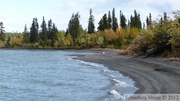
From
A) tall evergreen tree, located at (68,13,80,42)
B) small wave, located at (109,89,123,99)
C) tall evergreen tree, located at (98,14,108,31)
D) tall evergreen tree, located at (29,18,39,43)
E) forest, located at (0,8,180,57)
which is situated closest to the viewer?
small wave, located at (109,89,123,99)

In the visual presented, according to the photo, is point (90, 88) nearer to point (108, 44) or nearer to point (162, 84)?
point (162, 84)

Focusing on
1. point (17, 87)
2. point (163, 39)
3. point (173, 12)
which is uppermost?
point (173, 12)

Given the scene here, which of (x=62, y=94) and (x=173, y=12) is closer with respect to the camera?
(x=62, y=94)

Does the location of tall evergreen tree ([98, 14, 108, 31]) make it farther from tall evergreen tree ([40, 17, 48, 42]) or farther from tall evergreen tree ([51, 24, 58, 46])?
tall evergreen tree ([40, 17, 48, 42])

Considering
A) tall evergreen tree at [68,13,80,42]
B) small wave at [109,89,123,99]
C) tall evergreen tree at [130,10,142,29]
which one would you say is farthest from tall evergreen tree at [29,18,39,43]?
small wave at [109,89,123,99]

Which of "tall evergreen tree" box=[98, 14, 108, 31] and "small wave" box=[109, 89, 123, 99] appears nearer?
"small wave" box=[109, 89, 123, 99]

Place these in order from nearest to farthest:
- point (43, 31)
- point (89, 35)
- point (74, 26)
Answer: point (89, 35), point (74, 26), point (43, 31)

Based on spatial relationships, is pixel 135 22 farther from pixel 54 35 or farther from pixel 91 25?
pixel 54 35

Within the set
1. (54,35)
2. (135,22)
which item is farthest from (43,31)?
(135,22)

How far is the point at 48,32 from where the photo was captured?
601 feet

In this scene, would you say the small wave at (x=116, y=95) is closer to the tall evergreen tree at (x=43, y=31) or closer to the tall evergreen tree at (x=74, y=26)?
the tall evergreen tree at (x=74, y=26)

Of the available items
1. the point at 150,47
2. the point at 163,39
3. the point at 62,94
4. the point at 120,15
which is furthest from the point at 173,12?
the point at 120,15

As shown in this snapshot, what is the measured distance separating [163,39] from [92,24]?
402 ft

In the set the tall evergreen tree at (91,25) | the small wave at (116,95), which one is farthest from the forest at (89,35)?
the small wave at (116,95)
